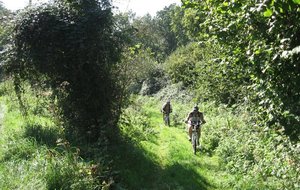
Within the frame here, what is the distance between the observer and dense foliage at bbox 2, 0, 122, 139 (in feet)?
35.6

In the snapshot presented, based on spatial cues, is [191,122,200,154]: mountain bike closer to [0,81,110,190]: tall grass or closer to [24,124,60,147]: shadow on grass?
[0,81,110,190]: tall grass

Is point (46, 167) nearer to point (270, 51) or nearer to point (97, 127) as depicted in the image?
point (97, 127)

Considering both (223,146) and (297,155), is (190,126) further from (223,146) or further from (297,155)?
(297,155)

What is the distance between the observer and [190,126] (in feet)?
45.3

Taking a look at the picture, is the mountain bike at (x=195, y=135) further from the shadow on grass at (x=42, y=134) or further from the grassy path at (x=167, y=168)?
the shadow on grass at (x=42, y=134)

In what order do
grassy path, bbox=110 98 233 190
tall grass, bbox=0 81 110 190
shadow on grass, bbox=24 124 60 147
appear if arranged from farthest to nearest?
shadow on grass, bbox=24 124 60 147, grassy path, bbox=110 98 233 190, tall grass, bbox=0 81 110 190

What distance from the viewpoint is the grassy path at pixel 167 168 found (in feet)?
31.4

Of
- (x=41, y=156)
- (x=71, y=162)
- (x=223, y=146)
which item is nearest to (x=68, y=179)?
(x=71, y=162)

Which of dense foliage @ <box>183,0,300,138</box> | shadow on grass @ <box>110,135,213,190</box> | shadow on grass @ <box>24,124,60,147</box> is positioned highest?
dense foliage @ <box>183,0,300,138</box>

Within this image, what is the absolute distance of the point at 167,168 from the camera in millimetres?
10844

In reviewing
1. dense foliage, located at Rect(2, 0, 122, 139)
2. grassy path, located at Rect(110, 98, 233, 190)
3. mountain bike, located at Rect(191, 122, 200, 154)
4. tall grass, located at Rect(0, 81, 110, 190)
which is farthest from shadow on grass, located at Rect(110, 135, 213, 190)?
mountain bike, located at Rect(191, 122, 200, 154)

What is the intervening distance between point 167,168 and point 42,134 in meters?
3.86

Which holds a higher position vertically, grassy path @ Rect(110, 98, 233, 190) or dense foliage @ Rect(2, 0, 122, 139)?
dense foliage @ Rect(2, 0, 122, 139)

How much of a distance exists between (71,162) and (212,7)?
4.31m
